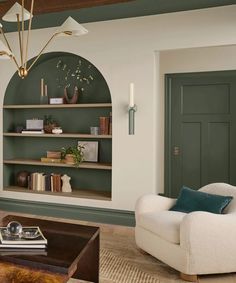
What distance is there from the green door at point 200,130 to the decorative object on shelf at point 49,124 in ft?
6.04

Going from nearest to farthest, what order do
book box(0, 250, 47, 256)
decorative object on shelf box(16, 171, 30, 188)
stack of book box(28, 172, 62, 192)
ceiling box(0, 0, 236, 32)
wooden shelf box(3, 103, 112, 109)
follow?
book box(0, 250, 47, 256) < ceiling box(0, 0, 236, 32) < wooden shelf box(3, 103, 112, 109) < stack of book box(28, 172, 62, 192) < decorative object on shelf box(16, 171, 30, 188)

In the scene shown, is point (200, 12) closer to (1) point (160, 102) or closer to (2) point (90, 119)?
(1) point (160, 102)

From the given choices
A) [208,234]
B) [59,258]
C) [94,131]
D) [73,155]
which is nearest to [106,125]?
[94,131]

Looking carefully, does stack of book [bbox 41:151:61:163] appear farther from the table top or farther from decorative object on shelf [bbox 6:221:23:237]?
decorative object on shelf [bbox 6:221:23:237]

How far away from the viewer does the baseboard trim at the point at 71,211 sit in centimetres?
410

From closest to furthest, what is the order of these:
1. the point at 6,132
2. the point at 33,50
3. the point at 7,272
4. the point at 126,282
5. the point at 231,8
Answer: the point at 7,272, the point at 126,282, the point at 231,8, the point at 33,50, the point at 6,132

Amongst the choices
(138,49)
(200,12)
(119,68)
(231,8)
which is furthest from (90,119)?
(231,8)

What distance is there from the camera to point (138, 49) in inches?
157

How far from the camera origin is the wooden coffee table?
6.11 ft

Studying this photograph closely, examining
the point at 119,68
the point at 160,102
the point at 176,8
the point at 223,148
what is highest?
the point at 176,8

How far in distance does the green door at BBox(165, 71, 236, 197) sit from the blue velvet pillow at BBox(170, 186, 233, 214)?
5.92 feet

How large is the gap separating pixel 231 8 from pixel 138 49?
1199mm

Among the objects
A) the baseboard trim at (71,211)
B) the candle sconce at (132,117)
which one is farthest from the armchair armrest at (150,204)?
the candle sconce at (132,117)

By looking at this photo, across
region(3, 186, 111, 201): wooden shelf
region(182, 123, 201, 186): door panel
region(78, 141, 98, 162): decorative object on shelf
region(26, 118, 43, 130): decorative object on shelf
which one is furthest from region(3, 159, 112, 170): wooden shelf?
region(182, 123, 201, 186): door panel
